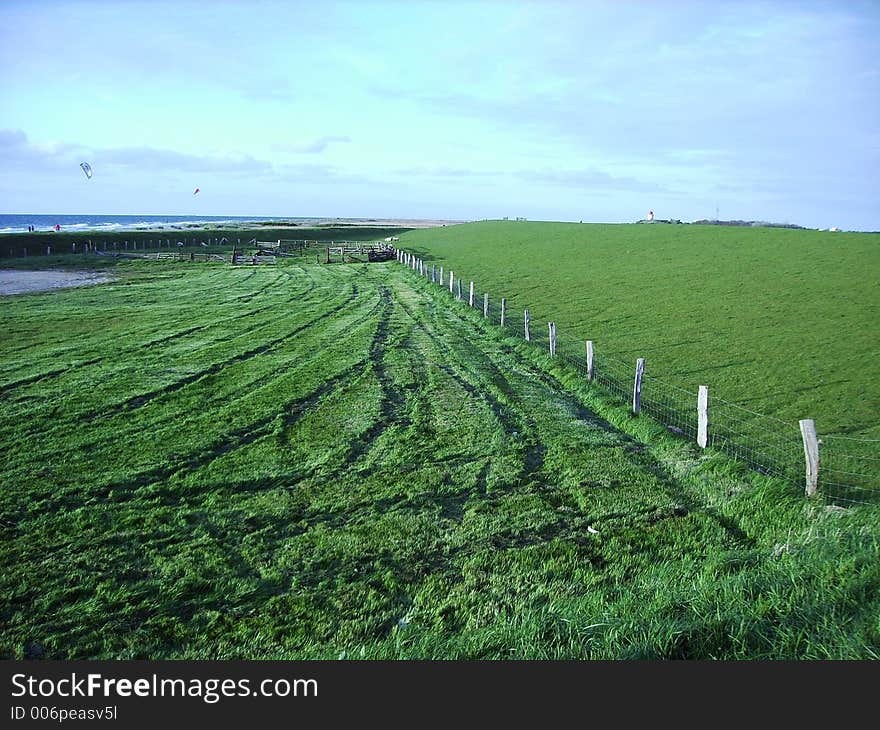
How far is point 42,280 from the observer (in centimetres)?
3906

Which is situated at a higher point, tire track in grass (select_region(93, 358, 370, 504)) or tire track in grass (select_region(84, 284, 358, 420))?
tire track in grass (select_region(84, 284, 358, 420))

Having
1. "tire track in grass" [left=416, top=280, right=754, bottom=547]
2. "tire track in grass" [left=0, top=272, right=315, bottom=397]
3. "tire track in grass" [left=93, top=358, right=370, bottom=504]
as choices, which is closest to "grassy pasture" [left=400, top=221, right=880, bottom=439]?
"tire track in grass" [left=416, top=280, right=754, bottom=547]

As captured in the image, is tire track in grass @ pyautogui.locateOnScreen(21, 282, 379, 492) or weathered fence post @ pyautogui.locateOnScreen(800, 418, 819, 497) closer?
weathered fence post @ pyautogui.locateOnScreen(800, 418, 819, 497)

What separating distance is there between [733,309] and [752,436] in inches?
717

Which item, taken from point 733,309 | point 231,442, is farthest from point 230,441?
point 733,309

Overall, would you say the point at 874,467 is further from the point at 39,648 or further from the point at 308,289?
the point at 308,289

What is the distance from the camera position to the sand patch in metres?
34.5

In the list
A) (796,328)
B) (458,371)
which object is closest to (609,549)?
(458,371)

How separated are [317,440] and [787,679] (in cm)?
822

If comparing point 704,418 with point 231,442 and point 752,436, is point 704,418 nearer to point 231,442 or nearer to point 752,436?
point 752,436

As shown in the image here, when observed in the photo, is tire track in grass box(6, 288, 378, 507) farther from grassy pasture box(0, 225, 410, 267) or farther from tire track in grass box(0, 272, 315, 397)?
grassy pasture box(0, 225, 410, 267)

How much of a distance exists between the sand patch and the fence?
103ft

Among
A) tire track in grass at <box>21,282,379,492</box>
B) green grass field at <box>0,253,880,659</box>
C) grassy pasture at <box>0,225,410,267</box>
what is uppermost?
grassy pasture at <box>0,225,410,267</box>

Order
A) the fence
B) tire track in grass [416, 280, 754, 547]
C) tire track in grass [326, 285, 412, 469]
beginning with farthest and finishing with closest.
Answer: tire track in grass [326, 285, 412, 469] < the fence < tire track in grass [416, 280, 754, 547]
